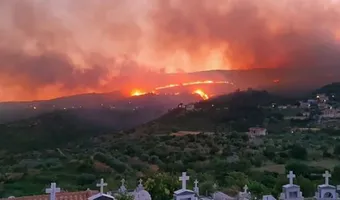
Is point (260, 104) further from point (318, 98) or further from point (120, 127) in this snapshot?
point (120, 127)

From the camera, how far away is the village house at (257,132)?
107ft

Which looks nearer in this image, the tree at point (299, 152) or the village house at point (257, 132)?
the tree at point (299, 152)

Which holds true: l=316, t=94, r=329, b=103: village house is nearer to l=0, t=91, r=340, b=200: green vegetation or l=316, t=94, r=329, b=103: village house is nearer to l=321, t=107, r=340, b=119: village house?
l=321, t=107, r=340, b=119: village house

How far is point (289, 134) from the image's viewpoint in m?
32.7

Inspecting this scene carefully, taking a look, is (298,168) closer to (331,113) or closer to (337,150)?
(337,150)

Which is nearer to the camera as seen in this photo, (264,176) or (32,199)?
(32,199)

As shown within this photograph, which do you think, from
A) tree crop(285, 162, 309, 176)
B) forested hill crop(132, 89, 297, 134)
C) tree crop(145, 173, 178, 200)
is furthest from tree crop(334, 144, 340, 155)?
tree crop(145, 173, 178, 200)

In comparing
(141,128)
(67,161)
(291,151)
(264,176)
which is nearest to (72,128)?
(67,161)

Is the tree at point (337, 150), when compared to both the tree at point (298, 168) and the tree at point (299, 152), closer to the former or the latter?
the tree at point (299, 152)

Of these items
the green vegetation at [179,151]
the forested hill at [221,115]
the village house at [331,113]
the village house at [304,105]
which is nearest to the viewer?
the green vegetation at [179,151]

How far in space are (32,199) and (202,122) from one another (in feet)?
73.6

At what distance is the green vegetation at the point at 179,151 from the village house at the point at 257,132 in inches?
18.3

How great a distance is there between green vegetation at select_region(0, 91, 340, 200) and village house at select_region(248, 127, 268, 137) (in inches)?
18.3

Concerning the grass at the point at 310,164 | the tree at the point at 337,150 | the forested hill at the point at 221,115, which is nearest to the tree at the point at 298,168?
the grass at the point at 310,164
